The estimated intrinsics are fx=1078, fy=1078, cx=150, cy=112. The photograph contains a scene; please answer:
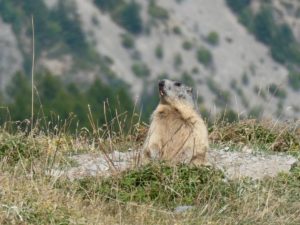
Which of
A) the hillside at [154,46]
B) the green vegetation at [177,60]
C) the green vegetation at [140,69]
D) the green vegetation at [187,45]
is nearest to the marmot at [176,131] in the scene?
the hillside at [154,46]

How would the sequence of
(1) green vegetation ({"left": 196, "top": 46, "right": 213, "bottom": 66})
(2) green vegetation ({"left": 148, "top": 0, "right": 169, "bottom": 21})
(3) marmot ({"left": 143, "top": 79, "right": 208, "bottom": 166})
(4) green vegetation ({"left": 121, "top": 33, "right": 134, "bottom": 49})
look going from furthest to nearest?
(2) green vegetation ({"left": 148, "top": 0, "right": 169, "bottom": 21}), (1) green vegetation ({"left": 196, "top": 46, "right": 213, "bottom": 66}), (4) green vegetation ({"left": 121, "top": 33, "right": 134, "bottom": 49}), (3) marmot ({"left": 143, "top": 79, "right": 208, "bottom": 166})

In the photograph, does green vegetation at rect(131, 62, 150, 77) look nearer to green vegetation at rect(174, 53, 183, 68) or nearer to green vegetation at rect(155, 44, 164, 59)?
green vegetation at rect(155, 44, 164, 59)

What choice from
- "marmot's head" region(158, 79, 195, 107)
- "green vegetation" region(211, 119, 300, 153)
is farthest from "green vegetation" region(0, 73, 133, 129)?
"marmot's head" region(158, 79, 195, 107)

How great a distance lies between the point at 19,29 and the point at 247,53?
37.2 meters

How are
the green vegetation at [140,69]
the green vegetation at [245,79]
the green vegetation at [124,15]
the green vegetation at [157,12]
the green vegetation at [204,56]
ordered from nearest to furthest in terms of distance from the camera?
the green vegetation at [140,69] → the green vegetation at [245,79] → the green vegetation at [204,56] → the green vegetation at [124,15] → the green vegetation at [157,12]

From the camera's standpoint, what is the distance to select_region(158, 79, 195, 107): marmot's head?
11672 millimetres

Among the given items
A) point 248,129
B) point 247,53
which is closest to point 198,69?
point 247,53

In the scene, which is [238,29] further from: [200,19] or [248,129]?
[248,129]

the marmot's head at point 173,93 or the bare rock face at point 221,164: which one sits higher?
the marmot's head at point 173,93

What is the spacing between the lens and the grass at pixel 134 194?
320 inches

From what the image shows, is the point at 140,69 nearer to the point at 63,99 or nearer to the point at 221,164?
the point at 63,99

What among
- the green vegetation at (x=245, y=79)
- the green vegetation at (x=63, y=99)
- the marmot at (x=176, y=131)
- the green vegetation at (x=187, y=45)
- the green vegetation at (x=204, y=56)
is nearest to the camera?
the marmot at (x=176, y=131)

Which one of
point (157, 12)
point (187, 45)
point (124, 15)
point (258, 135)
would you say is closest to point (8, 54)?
point (124, 15)

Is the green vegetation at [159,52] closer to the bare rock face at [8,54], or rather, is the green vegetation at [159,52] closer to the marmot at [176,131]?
the bare rock face at [8,54]
